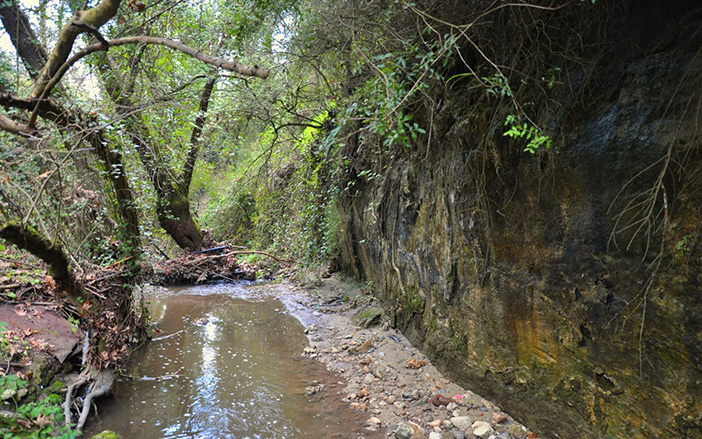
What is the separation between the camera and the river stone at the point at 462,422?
373cm

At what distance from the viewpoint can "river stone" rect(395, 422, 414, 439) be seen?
12.3ft

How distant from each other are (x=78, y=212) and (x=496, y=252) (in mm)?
4961

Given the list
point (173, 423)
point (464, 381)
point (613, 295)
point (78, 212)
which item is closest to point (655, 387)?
point (613, 295)

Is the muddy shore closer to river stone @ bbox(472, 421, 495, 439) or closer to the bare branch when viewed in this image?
river stone @ bbox(472, 421, 495, 439)

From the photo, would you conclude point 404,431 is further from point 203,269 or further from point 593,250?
point 203,269

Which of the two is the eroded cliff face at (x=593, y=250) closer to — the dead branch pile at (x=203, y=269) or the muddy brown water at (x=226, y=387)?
the muddy brown water at (x=226, y=387)

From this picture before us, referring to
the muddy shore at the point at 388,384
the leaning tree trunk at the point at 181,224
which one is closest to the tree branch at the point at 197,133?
the leaning tree trunk at the point at 181,224

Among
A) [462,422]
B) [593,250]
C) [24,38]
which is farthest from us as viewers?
[24,38]

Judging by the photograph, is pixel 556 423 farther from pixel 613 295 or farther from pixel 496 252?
pixel 496 252

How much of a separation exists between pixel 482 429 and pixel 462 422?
209 mm

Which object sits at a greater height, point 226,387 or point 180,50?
point 180,50

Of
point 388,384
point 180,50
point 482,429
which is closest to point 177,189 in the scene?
point 388,384

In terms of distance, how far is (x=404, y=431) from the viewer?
149 inches

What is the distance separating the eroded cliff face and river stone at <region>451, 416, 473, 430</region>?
0.34 metres
